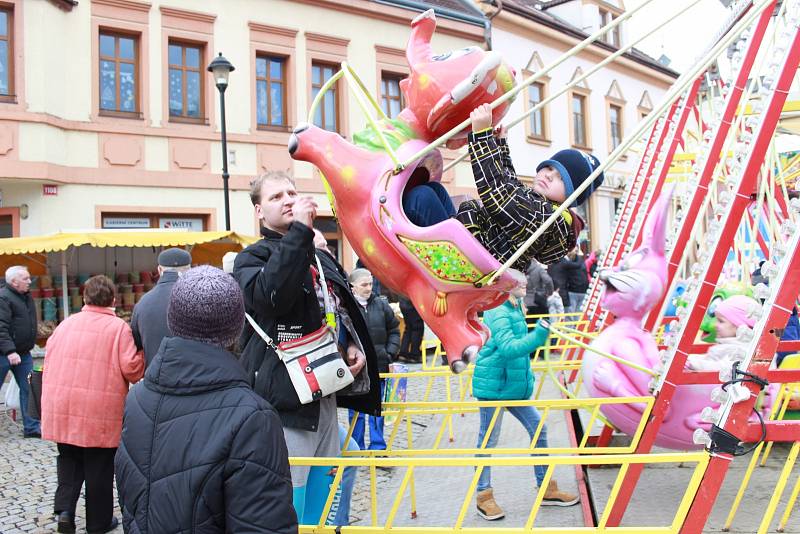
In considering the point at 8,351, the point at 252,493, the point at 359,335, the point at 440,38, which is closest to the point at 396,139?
the point at 359,335

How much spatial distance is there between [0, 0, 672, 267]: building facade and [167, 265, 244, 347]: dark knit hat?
1066cm

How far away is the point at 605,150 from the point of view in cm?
2048

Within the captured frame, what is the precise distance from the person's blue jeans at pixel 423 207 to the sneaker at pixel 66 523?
3132 millimetres

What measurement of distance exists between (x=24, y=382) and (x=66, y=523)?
3037 mm

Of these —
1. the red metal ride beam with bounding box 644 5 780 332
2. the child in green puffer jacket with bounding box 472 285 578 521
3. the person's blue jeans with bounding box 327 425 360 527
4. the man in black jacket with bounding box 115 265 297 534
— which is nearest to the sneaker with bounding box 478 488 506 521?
the child in green puffer jacket with bounding box 472 285 578 521

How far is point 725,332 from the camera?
419 cm

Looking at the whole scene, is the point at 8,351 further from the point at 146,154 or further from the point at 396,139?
the point at 146,154

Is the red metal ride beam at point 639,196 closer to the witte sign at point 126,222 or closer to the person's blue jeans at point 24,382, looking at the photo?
the person's blue jeans at point 24,382

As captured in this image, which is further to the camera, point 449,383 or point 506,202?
point 449,383

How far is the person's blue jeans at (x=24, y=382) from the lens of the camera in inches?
256

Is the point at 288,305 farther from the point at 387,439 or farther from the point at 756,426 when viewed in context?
the point at 387,439

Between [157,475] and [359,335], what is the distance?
124 cm

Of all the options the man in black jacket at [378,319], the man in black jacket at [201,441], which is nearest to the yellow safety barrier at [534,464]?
the man in black jacket at [201,441]

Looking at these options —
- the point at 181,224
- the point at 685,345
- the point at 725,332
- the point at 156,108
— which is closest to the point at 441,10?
the point at 156,108
